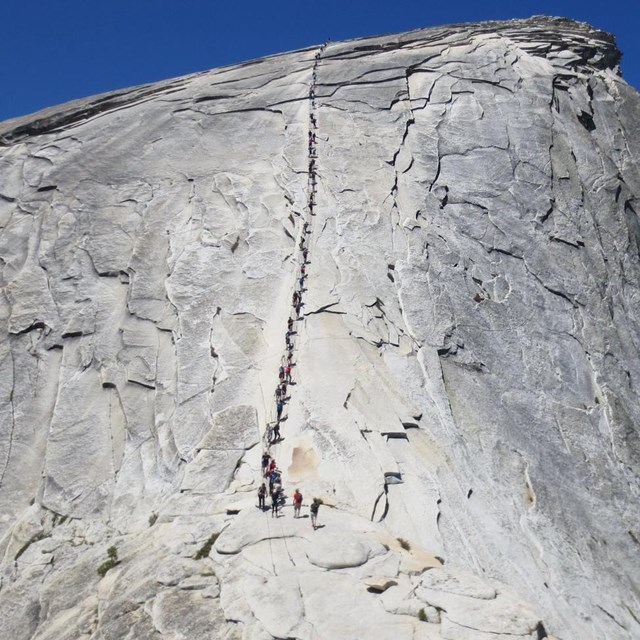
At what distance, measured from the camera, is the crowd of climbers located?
2083cm

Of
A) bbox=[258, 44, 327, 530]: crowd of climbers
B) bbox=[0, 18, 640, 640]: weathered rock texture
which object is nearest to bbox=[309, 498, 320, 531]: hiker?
bbox=[258, 44, 327, 530]: crowd of climbers

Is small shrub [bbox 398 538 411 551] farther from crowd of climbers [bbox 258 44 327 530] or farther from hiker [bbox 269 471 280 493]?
hiker [bbox 269 471 280 493]

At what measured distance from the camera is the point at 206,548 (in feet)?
65.8

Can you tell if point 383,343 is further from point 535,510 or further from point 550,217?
point 550,217

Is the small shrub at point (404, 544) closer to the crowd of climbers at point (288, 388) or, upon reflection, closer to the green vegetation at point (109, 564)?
the crowd of climbers at point (288, 388)

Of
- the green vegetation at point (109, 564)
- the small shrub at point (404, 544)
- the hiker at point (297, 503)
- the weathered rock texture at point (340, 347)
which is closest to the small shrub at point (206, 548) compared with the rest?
the weathered rock texture at point (340, 347)

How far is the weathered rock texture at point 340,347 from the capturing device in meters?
20.0

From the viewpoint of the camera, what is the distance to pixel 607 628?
2280 cm

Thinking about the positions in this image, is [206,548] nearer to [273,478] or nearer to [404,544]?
[273,478]

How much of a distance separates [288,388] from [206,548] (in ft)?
23.6

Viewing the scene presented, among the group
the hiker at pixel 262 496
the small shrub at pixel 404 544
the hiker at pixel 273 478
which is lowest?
the small shrub at pixel 404 544

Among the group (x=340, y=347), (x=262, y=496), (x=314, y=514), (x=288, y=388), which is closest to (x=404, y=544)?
(x=314, y=514)

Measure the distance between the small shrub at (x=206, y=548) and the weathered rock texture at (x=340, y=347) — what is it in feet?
0.24

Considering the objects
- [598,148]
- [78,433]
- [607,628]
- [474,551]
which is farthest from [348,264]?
[598,148]
